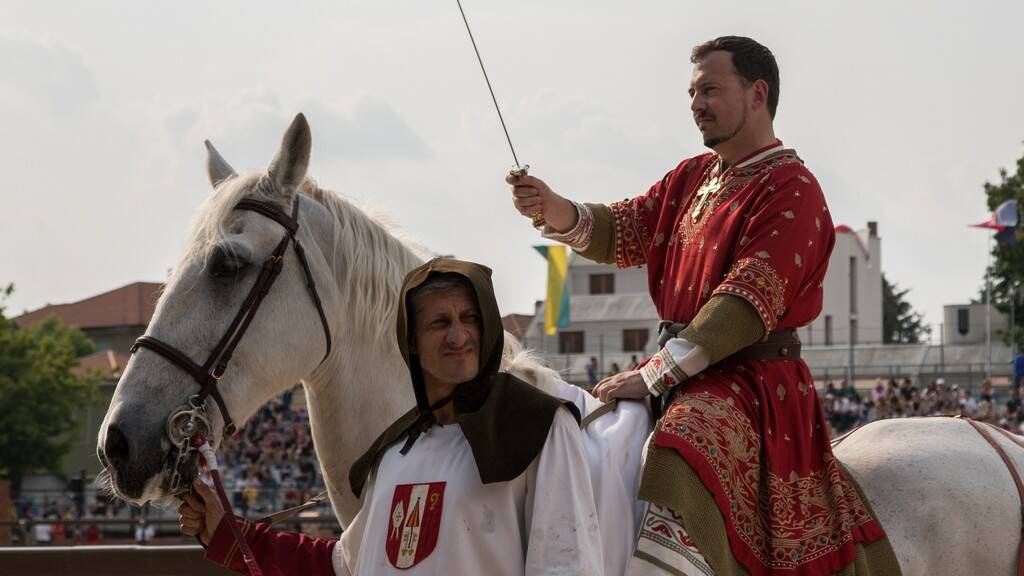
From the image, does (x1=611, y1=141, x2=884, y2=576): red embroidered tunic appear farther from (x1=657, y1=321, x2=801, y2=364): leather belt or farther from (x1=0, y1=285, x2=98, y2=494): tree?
(x1=0, y1=285, x2=98, y2=494): tree

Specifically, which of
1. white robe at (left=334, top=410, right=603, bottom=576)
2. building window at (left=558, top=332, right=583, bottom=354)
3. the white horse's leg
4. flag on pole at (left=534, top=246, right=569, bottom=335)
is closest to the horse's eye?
white robe at (left=334, top=410, right=603, bottom=576)

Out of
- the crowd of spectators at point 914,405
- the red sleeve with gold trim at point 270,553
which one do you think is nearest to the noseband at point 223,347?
the red sleeve with gold trim at point 270,553

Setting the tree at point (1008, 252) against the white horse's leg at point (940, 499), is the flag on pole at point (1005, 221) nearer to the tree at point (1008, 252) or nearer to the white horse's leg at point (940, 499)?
the tree at point (1008, 252)

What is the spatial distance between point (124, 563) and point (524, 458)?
4056mm

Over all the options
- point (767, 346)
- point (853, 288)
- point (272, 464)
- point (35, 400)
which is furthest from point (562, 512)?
point (853, 288)

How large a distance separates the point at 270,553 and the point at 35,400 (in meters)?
41.4

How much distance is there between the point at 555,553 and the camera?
9.09 ft

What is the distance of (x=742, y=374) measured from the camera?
361 cm

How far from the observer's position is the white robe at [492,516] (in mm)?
2789

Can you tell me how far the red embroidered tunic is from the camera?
3408 mm

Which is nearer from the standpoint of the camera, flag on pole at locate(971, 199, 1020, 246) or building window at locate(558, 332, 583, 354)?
flag on pole at locate(971, 199, 1020, 246)

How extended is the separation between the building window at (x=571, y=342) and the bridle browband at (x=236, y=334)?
43797mm

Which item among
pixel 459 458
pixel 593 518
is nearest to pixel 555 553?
pixel 593 518

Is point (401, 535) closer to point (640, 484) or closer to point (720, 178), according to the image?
point (640, 484)
